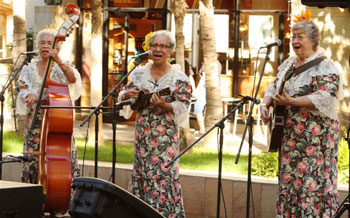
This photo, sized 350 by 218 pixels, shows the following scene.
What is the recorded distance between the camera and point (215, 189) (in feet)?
24.3

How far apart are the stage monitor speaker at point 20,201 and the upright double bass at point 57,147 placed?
214 cm

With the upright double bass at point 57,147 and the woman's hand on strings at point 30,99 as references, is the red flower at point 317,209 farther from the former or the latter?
Result: the woman's hand on strings at point 30,99

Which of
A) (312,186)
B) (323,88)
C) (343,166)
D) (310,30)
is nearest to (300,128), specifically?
(323,88)

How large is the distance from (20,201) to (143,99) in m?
1.97

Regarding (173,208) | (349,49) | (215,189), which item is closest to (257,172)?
(215,189)

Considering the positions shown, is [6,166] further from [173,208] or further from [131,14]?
[131,14]

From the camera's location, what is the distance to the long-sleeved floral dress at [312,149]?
560 cm

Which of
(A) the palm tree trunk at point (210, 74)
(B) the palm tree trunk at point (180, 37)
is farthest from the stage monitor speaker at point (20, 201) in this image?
(A) the palm tree trunk at point (210, 74)

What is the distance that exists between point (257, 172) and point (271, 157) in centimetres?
23

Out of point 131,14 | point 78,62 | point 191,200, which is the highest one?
point 131,14

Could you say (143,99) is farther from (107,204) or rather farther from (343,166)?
(343,166)

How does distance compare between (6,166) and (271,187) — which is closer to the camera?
(271,187)

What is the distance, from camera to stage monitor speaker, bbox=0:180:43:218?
418cm

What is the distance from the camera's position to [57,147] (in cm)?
661
